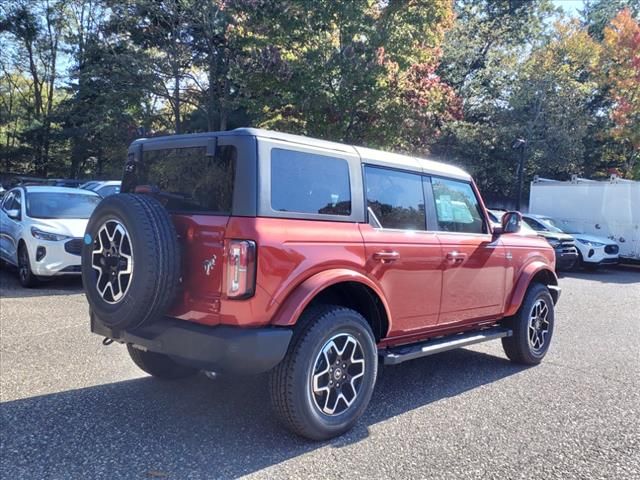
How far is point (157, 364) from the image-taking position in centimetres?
455

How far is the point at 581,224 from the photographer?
16938 mm

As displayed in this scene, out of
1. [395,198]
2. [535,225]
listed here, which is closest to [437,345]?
[395,198]

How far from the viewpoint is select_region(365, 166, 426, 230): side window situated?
417cm

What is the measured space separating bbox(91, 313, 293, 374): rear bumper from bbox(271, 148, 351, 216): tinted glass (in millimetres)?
797

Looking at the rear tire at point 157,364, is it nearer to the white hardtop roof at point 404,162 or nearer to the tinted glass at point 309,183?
the tinted glass at point 309,183

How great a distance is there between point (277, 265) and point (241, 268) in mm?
227

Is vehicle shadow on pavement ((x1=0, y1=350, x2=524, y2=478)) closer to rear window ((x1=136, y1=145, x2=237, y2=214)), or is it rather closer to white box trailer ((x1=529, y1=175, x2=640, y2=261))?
rear window ((x1=136, y1=145, x2=237, y2=214))

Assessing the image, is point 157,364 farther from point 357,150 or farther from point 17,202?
point 17,202

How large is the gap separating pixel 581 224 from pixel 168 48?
14.0 m

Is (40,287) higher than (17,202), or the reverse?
(17,202)

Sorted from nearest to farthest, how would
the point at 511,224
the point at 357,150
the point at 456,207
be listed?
the point at 357,150 → the point at 456,207 → the point at 511,224

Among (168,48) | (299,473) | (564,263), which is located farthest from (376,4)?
(299,473)

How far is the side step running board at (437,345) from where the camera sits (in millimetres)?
4113

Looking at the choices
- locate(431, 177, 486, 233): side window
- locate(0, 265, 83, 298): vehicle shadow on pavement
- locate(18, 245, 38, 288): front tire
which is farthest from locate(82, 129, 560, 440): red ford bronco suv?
locate(18, 245, 38, 288): front tire
